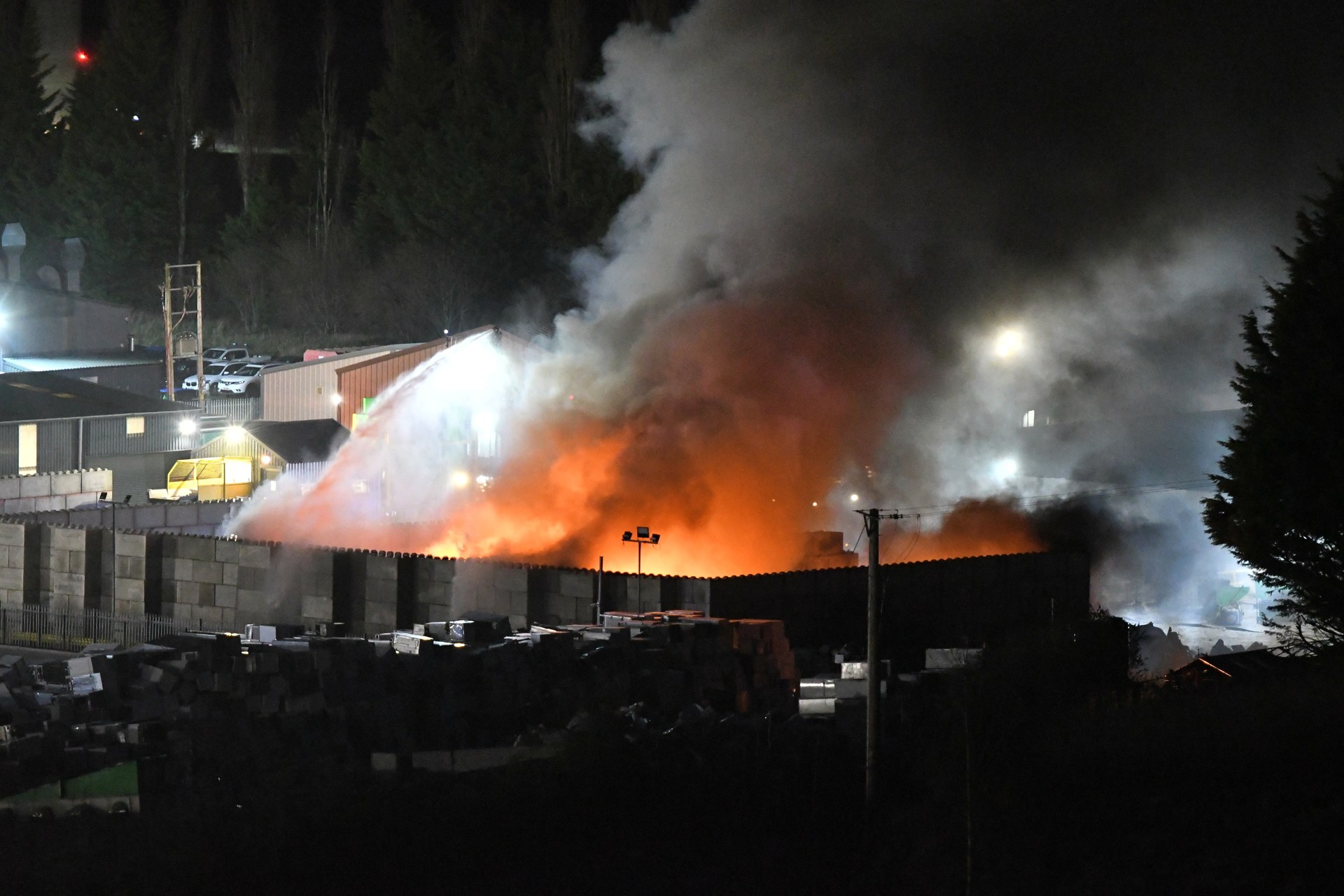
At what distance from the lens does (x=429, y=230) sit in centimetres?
7475

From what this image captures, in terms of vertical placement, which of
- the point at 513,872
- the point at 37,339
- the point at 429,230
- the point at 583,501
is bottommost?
the point at 513,872

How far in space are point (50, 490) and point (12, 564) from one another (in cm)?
666

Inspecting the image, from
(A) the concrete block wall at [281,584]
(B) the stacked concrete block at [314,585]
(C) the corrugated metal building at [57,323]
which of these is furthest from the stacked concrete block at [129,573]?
(C) the corrugated metal building at [57,323]

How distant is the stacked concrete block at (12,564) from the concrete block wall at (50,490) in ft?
15.3

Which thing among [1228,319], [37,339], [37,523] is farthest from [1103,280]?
[37,339]

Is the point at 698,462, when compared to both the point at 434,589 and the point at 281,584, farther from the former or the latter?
the point at 281,584

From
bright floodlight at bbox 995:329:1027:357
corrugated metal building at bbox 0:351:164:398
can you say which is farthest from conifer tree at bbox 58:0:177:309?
bright floodlight at bbox 995:329:1027:357

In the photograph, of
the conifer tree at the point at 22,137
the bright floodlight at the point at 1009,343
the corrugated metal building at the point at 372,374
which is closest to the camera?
the bright floodlight at the point at 1009,343

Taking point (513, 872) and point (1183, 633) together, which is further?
point (1183, 633)

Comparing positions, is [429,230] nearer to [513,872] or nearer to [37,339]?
[37,339]

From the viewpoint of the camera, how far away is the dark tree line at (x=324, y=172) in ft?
238

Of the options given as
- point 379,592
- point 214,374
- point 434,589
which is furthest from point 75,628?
point 214,374

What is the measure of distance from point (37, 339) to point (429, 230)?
67.5 feet

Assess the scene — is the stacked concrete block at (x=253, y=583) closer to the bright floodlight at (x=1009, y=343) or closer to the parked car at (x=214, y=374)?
the bright floodlight at (x=1009, y=343)
